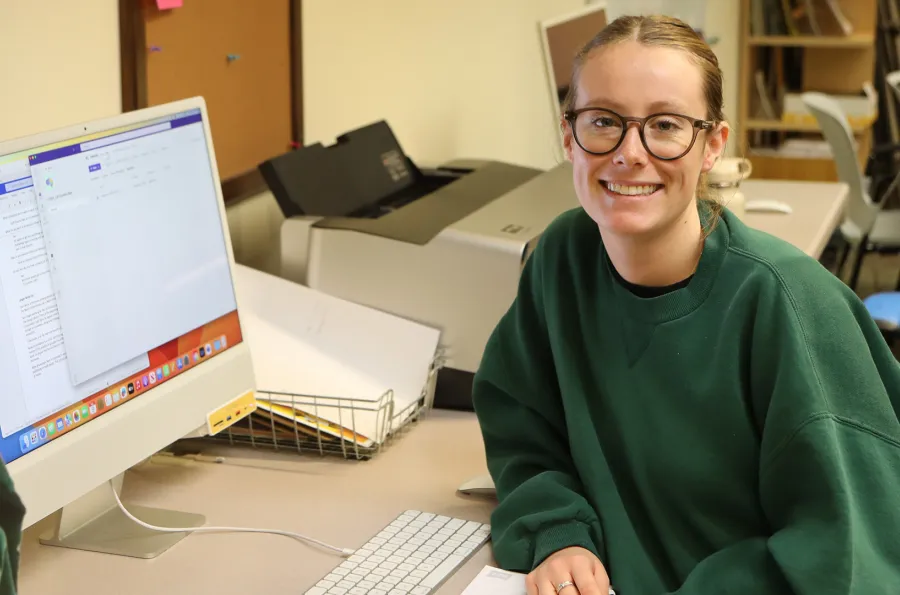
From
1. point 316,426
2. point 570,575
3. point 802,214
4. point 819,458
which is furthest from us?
point 802,214

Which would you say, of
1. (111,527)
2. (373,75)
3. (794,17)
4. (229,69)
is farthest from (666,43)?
(794,17)

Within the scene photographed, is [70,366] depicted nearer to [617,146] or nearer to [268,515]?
[268,515]

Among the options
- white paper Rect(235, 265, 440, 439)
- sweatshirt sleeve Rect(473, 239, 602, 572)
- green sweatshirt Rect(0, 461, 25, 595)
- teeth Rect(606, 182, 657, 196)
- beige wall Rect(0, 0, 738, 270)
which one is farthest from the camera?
white paper Rect(235, 265, 440, 439)

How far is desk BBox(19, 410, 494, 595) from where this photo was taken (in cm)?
118

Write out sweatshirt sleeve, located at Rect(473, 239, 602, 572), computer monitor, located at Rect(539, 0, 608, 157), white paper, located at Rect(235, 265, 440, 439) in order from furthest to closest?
computer monitor, located at Rect(539, 0, 608, 157) < white paper, located at Rect(235, 265, 440, 439) < sweatshirt sleeve, located at Rect(473, 239, 602, 572)

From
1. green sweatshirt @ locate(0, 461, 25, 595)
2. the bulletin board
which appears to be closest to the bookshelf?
the bulletin board

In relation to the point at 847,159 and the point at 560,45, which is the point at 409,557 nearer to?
the point at 560,45

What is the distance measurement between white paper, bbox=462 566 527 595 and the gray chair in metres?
2.79

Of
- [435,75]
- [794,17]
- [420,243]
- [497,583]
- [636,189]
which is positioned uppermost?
[794,17]

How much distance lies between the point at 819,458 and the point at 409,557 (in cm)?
44

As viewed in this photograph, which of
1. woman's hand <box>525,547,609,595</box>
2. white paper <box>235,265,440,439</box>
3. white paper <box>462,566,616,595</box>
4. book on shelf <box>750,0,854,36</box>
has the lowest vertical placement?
white paper <box>462,566,616,595</box>

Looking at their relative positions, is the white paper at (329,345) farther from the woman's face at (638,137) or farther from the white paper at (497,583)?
the woman's face at (638,137)

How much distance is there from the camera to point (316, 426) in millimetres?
1490

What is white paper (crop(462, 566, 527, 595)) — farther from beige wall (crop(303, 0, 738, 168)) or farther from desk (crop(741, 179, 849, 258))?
desk (crop(741, 179, 849, 258))
